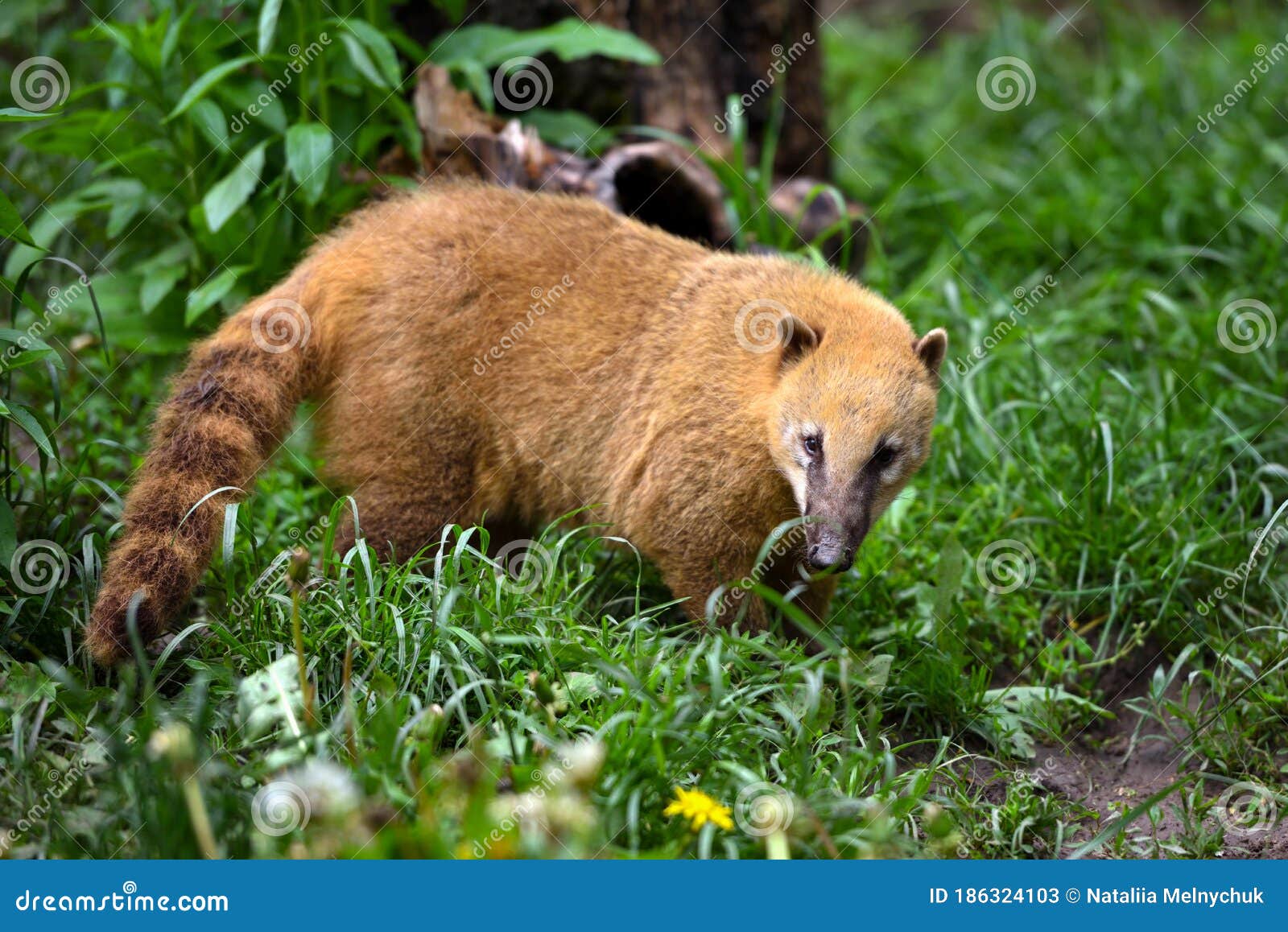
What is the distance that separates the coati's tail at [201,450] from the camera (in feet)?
13.7

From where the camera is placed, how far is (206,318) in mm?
6355

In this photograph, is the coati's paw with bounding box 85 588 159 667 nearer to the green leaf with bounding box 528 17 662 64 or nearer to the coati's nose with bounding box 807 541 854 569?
the coati's nose with bounding box 807 541 854 569

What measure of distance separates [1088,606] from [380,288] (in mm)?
3649

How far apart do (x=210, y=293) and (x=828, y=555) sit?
3.39 meters

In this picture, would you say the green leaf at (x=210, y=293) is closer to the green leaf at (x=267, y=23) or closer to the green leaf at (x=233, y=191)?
the green leaf at (x=233, y=191)

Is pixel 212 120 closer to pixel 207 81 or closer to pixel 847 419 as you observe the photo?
pixel 207 81

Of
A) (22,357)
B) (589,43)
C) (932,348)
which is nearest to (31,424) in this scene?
(22,357)

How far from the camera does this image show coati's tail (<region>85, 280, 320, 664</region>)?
4.17 m

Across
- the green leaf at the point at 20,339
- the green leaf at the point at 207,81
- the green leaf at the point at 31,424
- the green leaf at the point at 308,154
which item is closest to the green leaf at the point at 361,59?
the green leaf at the point at 308,154

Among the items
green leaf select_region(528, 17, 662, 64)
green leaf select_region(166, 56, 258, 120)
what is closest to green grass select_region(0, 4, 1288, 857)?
green leaf select_region(166, 56, 258, 120)

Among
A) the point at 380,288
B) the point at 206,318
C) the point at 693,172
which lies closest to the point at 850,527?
the point at 380,288

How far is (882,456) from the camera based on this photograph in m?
4.79

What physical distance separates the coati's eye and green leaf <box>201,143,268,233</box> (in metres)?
3.29

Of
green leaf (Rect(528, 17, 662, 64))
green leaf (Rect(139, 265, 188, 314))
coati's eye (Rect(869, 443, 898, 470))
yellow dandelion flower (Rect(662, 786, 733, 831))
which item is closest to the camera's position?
yellow dandelion flower (Rect(662, 786, 733, 831))
